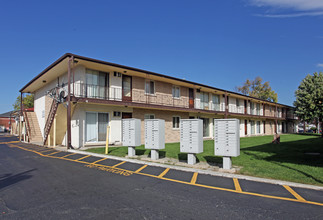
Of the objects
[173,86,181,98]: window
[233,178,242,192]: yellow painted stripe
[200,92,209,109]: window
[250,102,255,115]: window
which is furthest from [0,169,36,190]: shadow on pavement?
[250,102,255,115]: window

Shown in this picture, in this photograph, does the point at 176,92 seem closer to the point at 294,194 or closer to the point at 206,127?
the point at 206,127

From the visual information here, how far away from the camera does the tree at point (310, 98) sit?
102 feet

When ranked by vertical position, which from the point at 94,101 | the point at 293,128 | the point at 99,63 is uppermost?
the point at 99,63

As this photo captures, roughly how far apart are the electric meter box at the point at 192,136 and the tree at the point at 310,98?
30753mm

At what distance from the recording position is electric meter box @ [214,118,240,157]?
7.20 metres

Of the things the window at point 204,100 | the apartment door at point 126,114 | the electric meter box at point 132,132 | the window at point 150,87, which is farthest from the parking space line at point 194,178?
the window at point 204,100

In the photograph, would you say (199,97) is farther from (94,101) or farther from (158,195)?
(158,195)

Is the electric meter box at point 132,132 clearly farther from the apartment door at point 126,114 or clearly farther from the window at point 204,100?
the window at point 204,100

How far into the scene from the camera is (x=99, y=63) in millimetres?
14031

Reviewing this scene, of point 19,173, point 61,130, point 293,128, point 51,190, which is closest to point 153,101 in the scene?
point 61,130

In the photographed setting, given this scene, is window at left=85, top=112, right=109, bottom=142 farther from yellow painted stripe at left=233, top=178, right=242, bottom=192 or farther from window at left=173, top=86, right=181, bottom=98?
yellow painted stripe at left=233, top=178, right=242, bottom=192

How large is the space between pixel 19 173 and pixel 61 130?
8636 millimetres

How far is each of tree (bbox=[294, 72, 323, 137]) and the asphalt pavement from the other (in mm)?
32449

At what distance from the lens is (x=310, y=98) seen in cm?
3170
